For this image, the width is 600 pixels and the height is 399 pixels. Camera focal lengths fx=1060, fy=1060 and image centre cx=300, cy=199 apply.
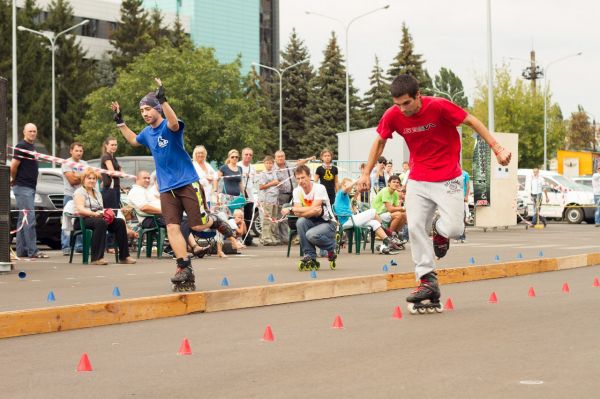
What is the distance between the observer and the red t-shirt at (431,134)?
9.27m

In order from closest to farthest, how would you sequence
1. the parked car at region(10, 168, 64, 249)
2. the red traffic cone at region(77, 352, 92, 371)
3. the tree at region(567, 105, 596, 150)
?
the red traffic cone at region(77, 352, 92, 371), the parked car at region(10, 168, 64, 249), the tree at region(567, 105, 596, 150)

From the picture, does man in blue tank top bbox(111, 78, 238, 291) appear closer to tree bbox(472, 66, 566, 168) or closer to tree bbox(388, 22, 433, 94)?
tree bbox(472, 66, 566, 168)

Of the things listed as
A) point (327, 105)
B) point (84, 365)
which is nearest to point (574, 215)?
point (84, 365)

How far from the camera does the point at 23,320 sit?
822cm

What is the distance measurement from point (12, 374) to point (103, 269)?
873cm

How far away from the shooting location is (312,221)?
14969mm

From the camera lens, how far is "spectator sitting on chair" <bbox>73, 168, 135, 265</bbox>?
52.4ft

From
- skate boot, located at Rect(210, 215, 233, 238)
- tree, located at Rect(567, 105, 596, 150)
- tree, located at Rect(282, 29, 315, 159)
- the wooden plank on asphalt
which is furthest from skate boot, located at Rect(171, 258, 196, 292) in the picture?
tree, located at Rect(567, 105, 596, 150)

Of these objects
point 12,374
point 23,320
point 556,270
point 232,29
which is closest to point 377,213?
point 556,270

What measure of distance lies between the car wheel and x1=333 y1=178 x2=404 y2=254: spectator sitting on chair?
20.2m

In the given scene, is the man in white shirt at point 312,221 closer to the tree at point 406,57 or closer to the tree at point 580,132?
the tree at point 406,57

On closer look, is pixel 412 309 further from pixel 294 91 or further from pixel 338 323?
pixel 294 91

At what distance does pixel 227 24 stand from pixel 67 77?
22482mm

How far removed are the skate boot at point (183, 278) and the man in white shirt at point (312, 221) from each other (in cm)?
367
